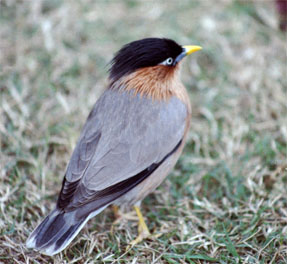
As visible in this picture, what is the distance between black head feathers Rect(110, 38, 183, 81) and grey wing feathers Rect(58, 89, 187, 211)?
298mm

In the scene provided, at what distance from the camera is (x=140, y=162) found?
14.9 feet

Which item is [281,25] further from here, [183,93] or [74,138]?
[74,138]

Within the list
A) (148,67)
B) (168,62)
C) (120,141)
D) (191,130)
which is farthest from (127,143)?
(191,130)

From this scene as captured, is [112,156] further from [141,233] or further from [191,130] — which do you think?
[191,130]

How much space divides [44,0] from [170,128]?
4152 millimetres

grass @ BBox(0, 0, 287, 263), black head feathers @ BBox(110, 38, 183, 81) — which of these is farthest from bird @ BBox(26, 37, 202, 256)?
grass @ BBox(0, 0, 287, 263)

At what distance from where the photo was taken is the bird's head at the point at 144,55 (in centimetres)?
480

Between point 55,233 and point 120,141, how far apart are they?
113 cm

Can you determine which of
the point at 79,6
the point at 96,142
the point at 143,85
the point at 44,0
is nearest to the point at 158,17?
the point at 79,6

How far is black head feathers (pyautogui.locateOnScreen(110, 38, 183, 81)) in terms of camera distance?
15.7 ft

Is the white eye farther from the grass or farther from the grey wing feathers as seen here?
the grass

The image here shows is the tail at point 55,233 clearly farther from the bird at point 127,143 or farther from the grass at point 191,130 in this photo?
the grass at point 191,130

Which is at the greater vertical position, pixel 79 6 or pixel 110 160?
pixel 79 6

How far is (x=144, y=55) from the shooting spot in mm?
4816
